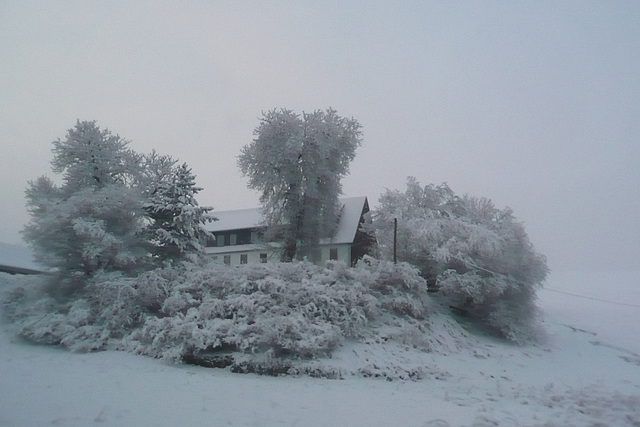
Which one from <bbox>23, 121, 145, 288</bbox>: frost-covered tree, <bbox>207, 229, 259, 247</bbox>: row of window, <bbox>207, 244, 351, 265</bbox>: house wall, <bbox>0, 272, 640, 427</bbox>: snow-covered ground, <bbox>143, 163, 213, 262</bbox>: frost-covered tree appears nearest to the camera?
<bbox>0, 272, 640, 427</bbox>: snow-covered ground

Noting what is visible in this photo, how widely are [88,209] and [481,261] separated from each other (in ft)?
60.5

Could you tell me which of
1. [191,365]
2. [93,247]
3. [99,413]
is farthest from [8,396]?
[93,247]

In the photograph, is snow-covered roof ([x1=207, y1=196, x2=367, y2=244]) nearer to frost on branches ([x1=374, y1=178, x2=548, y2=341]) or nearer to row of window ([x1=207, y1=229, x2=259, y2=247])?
row of window ([x1=207, y1=229, x2=259, y2=247])

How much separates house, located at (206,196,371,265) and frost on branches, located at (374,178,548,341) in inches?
345

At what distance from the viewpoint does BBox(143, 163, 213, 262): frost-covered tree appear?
64.1 ft

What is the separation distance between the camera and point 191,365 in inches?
498

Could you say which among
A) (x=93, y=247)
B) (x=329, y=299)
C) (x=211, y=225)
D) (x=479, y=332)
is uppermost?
(x=211, y=225)

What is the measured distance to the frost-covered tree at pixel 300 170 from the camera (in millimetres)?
32750

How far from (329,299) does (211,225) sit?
32897 mm

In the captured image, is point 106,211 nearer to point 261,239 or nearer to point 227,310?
point 227,310

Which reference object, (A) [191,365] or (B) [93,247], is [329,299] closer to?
(A) [191,365]

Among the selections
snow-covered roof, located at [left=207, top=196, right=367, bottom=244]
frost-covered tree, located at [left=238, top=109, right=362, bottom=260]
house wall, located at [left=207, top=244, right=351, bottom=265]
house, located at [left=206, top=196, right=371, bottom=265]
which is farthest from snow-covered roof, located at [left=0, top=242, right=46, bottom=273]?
house wall, located at [left=207, top=244, right=351, bottom=265]

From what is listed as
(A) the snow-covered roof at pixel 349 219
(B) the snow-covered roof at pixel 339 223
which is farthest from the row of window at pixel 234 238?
(A) the snow-covered roof at pixel 349 219

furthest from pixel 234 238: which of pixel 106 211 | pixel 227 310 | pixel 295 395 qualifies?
pixel 295 395
